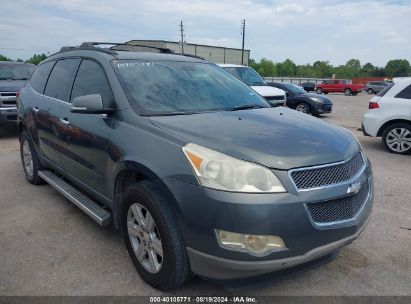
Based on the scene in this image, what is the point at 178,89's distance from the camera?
3.42 m

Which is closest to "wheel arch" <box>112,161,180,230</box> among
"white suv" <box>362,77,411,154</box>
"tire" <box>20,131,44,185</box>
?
"tire" <box>20,131,44,185</box>

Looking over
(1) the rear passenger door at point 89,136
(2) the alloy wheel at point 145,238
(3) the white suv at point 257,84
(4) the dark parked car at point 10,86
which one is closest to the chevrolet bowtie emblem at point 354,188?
(2) the alloy wheel at point 145,238

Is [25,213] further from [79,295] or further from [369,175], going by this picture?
[369,175]

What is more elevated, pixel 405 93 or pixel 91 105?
pixel 91 105

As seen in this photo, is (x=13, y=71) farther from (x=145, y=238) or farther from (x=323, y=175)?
(x=323, y=175)

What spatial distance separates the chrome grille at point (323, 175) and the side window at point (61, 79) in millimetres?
2782

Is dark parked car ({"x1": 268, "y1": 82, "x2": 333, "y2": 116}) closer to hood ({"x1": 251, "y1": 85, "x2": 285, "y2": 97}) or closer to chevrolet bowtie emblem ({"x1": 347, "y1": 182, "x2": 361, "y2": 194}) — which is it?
hood ({"x1": 251, "y1": 85, "x2": 285, "y2": 97})

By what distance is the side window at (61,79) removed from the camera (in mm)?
4066

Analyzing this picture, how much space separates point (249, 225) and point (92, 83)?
88.6 inches

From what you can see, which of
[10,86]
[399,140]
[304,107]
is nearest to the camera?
[399,140]

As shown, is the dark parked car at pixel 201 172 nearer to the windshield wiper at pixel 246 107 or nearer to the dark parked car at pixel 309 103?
the windshield wiper at pixel 246 107

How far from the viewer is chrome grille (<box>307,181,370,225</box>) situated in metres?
2.32

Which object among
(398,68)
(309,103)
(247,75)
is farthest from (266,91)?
(398,68)

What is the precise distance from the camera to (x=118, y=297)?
2697 mm
